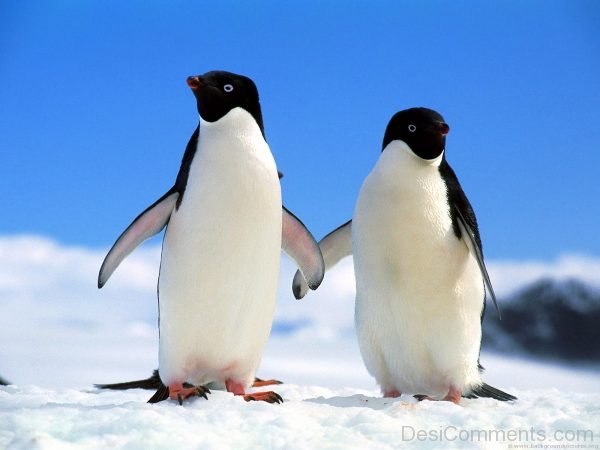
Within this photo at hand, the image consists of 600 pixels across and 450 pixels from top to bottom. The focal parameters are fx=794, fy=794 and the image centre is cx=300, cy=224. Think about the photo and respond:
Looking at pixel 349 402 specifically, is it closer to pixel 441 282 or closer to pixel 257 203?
pixel 441 282

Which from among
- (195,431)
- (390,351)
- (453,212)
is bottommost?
(195,431)

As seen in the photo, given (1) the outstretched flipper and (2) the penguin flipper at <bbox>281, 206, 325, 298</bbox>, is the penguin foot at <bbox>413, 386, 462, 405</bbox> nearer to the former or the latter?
(1) the outstretched flipper

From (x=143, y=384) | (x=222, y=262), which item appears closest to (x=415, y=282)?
(x=222, y=262)

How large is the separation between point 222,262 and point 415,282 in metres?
0.81

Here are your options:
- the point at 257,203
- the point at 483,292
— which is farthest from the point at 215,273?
the point at 483,292

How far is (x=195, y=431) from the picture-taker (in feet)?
7.34

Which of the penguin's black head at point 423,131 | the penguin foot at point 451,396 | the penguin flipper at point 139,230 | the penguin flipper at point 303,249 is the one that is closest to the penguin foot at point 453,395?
the penguin foot at point 451,396

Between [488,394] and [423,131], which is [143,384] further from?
[423,131]

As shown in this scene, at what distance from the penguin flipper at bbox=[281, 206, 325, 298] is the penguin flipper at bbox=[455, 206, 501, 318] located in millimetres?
589

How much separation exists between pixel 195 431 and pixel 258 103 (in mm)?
1349

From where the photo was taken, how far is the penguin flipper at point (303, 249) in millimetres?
3305

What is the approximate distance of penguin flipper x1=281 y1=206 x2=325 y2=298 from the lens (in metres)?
3.30

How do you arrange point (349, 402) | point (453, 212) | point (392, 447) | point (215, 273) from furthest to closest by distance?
1. point (453, 212)
2. point (349, 402)
3. point (215, 273)
4. point (392, 447)

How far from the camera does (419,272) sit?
3129 mm
